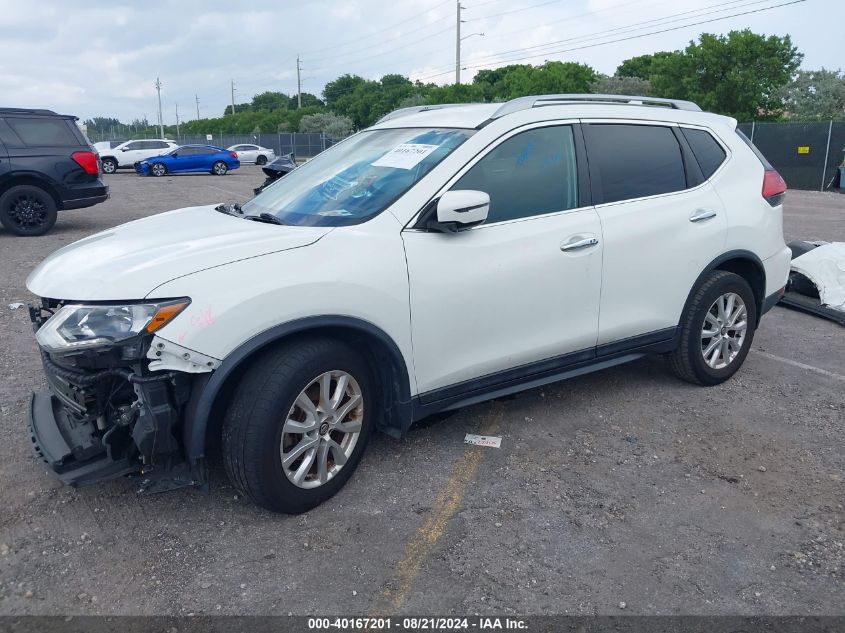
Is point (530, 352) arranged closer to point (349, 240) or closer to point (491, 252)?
point (491, 252)

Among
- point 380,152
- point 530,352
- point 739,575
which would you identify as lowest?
point 739,575

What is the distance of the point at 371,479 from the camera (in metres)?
3.60

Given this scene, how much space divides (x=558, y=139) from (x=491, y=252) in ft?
2.98

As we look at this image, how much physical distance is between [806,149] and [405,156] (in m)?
24.2

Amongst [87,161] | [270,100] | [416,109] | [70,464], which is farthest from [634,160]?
[270,100]

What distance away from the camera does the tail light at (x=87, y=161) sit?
11.1 m

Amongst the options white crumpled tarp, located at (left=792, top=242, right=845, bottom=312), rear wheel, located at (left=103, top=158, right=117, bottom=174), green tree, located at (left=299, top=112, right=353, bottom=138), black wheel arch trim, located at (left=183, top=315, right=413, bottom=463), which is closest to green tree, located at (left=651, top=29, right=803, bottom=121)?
rear wheel, located at (left=103, top=158, right=117, bottom=174)

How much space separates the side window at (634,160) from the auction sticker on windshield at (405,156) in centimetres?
103

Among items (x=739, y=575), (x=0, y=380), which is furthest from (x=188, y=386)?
(x=0, y=380)

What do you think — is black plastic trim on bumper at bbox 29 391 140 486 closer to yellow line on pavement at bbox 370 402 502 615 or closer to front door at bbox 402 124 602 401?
yellow line on pavement at bbox 370 402 502 615

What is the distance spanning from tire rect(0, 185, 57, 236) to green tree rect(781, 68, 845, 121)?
3706cm

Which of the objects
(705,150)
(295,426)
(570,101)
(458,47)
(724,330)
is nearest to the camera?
(295,426)

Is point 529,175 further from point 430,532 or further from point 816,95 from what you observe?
point 816,95

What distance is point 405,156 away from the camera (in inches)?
149
